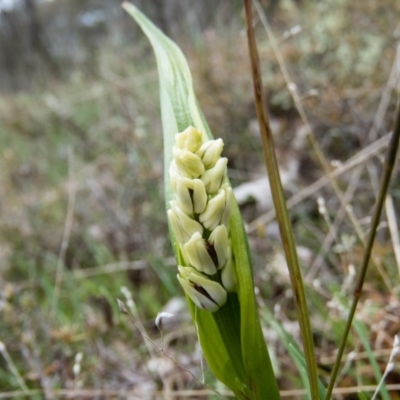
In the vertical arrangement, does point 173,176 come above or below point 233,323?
above

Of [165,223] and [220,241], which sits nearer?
[220,241]

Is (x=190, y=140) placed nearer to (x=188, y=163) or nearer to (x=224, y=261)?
(x=188, y=163)

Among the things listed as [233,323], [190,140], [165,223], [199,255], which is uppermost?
[190,140]

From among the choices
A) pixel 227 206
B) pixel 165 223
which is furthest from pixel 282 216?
pixel 165 223

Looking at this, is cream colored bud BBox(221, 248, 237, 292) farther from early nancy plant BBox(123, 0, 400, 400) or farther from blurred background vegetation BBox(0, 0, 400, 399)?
blurred background vegetation BBox(0, 0, 400, 399)

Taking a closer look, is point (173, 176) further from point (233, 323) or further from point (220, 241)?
point (233, 323)

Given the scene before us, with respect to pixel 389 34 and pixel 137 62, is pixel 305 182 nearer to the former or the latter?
pixel 389 34

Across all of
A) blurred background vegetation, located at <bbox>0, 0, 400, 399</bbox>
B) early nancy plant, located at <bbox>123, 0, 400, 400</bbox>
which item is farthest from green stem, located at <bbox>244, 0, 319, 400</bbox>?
blurred background vegetation, located at <bbox>0, 0, 400, 399</bbox>
